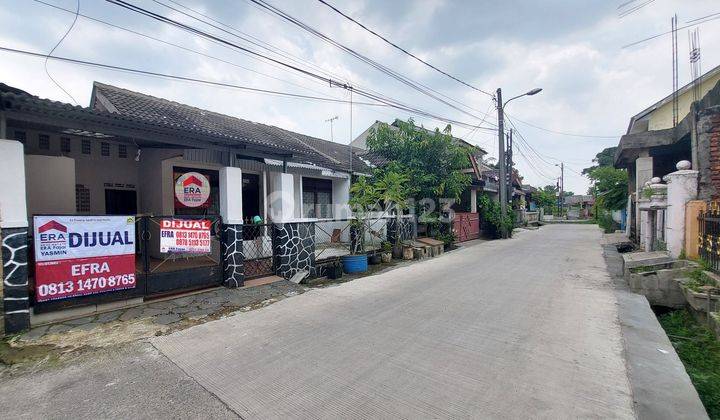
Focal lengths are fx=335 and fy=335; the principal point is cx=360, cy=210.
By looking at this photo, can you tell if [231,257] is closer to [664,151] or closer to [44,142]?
[44,142]

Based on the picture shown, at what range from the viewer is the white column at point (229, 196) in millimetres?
6988

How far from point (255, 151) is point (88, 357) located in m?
4.96

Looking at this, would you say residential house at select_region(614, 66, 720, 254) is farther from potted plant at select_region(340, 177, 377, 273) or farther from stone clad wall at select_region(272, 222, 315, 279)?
stone clad wall at select_region(272, 222, 315, 279)

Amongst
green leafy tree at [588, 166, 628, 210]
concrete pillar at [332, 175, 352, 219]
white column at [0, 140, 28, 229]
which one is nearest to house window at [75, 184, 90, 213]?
white column at [0, 140, 28, 229]

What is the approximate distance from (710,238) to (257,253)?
973 cm

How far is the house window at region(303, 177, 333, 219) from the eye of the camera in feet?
43.2

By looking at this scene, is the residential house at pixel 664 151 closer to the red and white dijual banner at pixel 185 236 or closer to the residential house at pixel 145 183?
the residential house at pixel 145 183

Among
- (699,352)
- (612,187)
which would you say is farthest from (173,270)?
(612,187)

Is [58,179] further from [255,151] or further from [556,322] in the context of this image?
[556,322]

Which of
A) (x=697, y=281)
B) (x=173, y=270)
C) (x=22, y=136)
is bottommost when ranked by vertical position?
(x=697, y=281)

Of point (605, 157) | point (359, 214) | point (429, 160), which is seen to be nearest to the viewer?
point (359, 214)

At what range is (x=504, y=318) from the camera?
5070 mm

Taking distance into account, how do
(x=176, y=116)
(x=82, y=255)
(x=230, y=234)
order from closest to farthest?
1. (x=82, y=255)
2. (x=230, y=234)
3. (x=176, y=116)

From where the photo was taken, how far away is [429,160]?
13438 millimetres
